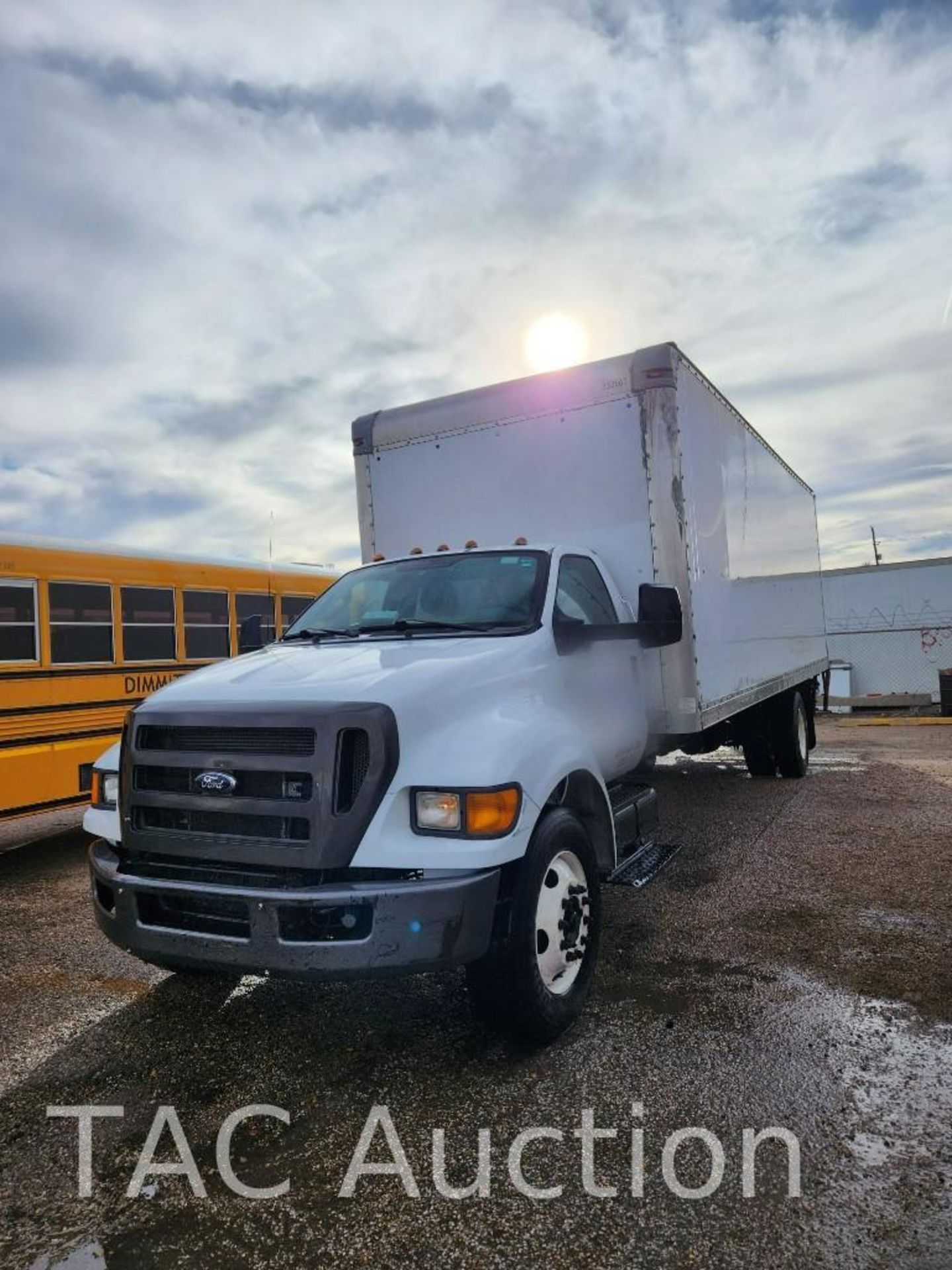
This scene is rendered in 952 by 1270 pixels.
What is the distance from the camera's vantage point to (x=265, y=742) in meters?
3.10

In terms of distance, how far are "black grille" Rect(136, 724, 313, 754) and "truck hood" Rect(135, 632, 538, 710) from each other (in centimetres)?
11

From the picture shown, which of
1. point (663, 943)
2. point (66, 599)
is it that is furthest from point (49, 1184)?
point (66, 599)

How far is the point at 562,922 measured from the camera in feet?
11.4

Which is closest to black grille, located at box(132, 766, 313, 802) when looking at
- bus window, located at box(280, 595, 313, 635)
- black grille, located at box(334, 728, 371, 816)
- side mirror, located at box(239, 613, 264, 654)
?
black grille, located at box(334, 728, 371, 816)

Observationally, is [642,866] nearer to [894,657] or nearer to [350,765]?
[350,765]

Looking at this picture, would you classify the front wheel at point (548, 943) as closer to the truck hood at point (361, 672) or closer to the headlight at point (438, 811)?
the headlight at point (438, 811)

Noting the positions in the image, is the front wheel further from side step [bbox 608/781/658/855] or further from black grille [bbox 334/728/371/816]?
black grille [bbox 334/728/371/816]

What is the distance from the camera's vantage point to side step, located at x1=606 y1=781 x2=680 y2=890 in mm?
4250

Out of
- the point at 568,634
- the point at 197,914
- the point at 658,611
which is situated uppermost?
the point at 658,611

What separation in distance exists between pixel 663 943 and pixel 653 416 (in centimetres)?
325

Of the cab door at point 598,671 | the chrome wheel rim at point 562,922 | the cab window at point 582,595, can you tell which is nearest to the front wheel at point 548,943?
the chrome wheel rim at point 562,922

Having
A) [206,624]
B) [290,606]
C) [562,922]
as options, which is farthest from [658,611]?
[290,606]

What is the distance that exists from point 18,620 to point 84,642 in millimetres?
687

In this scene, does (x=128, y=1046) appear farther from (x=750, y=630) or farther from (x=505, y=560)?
(x=750, y=630)
